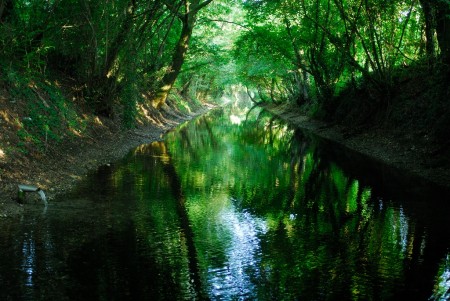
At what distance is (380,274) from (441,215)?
159 inches

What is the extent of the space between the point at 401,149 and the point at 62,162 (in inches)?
460

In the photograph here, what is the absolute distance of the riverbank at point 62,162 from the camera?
32.3ft

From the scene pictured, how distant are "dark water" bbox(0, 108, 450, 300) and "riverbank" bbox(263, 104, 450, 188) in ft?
2.70

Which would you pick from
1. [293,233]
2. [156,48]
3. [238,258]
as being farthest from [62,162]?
[156,48]

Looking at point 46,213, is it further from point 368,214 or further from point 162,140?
point 162,140

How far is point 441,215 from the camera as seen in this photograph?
10000 mm

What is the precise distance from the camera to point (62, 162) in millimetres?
12984

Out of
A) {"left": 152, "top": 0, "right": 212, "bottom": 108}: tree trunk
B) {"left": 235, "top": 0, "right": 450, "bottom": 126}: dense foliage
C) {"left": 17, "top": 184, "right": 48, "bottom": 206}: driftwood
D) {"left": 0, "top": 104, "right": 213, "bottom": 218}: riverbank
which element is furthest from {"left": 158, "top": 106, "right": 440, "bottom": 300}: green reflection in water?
{"left": 152, "top": 0, "right": 212, "bottom": 108}: tree trunk

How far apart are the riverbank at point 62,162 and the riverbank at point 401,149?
31.3 ft

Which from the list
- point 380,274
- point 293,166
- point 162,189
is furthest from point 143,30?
point 380,274

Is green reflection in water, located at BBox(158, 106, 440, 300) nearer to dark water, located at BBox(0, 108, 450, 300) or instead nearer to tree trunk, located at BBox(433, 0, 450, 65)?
dark water, located at BBox(0, 108, 450, 300)

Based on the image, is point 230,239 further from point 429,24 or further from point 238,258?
point 429,24

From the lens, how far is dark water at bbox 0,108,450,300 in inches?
241

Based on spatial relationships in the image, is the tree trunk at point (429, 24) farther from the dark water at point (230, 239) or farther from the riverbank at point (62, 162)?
the riverbank at point (62, 162)
